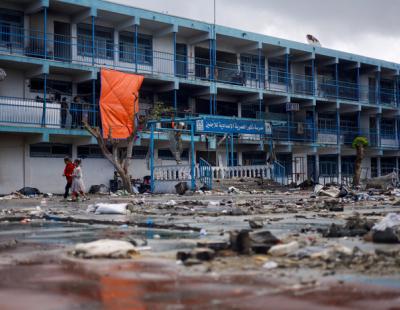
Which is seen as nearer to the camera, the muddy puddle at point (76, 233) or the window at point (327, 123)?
the muddy puddle at point (76, 233)

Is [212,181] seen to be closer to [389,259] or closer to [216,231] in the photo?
[216,231]

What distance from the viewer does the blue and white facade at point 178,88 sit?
28922mm

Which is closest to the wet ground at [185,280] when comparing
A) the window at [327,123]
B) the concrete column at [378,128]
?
the window at [327,123]

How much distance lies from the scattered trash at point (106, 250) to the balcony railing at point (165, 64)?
2339 cm

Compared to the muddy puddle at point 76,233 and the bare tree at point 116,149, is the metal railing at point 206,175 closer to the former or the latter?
the bare tree at point 116,149

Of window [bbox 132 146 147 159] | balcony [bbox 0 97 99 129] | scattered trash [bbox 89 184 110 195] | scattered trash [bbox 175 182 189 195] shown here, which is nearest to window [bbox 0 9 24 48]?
balcony [bbox 0 97 99 129]

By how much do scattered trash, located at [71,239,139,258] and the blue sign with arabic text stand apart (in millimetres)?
22335

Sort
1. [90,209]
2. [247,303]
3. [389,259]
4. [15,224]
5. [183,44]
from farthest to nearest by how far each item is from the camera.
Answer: [183,44]
[90,209]
[15,224]
[389,259]
[247,303]

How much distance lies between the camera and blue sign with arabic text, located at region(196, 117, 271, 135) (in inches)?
1133

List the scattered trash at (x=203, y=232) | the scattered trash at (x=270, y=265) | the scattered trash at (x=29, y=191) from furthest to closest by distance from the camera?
the scattered trash at (x=29, y=191) < the scattered trash at (x=203, y=232) < the scattered trash at (x=270, y=265)

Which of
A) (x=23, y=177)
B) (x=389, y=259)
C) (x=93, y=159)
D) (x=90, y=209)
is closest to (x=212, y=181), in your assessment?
(x=93, y=159)

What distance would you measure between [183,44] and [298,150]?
35.2ft

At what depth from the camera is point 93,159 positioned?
3161 centimetres

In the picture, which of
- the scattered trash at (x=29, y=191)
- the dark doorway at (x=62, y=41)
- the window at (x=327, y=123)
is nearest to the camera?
the scattered trash at (x=29, y=191)
